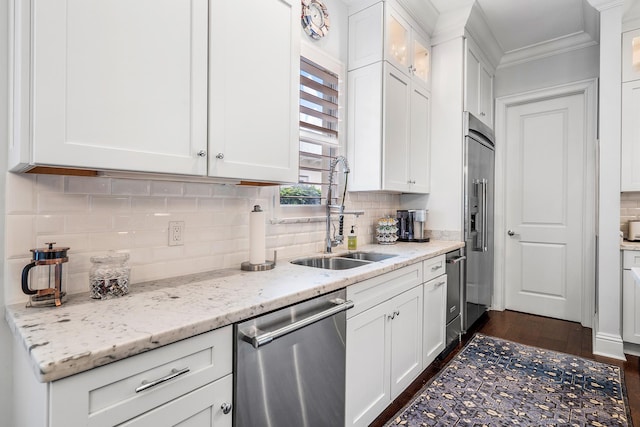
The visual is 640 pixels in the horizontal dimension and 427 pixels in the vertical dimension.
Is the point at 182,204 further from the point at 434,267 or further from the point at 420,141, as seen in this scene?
the point at 420,141

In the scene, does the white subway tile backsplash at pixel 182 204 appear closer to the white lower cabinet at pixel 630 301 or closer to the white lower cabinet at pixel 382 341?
the white lower cabinet at pixel 382 341

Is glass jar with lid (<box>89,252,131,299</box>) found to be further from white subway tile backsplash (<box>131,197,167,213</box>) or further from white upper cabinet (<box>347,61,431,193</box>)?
white upper cabinet (<box>347,61,431,193</box>)

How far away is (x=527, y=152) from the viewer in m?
3.84

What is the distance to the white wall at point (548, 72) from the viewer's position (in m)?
3.47

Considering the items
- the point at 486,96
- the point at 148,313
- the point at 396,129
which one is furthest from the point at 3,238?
the point at 486,96

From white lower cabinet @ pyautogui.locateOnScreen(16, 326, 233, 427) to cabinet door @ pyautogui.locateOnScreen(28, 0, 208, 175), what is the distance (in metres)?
0.59

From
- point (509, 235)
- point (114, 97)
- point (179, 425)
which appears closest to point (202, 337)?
point (179, 425)

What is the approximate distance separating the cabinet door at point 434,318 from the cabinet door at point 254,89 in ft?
4.52

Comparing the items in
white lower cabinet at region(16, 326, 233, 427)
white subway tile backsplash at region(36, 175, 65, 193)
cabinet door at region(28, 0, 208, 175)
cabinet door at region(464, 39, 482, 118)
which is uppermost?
cabinet door at region(464, 39, 482, 118)

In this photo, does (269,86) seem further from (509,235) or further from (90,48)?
(509,235)

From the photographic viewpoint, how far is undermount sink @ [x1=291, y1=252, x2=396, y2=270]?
221cm

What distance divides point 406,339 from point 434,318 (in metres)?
0.49

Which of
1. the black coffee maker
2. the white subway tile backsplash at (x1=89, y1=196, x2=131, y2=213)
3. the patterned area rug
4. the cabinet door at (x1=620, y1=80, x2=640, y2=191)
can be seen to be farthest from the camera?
the black coffee maker

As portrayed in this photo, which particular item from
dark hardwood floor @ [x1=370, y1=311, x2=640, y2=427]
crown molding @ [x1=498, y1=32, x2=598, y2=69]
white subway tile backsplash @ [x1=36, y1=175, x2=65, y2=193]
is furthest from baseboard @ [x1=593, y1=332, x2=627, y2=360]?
white subway tile backsplash @ [x1=36, y1=175, x2=65, y2=193]
